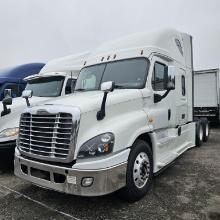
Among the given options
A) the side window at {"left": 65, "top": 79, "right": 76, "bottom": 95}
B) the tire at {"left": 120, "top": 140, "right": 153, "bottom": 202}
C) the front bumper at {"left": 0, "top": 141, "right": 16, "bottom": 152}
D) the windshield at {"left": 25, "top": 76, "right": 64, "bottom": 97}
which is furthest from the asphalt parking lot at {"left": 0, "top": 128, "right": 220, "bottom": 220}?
the side window at {"left": 65, "top": 79, "right": 76, "bottom": 95}

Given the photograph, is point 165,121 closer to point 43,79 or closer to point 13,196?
point 13,196

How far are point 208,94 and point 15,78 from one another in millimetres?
10192

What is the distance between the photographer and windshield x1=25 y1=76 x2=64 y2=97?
8102 millimetres

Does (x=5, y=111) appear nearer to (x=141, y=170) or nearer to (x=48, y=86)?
(x=48, y=86)

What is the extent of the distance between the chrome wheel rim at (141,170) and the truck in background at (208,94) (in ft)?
36.0

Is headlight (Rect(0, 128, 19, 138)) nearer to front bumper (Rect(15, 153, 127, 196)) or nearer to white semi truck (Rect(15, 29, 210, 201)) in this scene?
white semi truck (Rect(15, 29, 210, 201))

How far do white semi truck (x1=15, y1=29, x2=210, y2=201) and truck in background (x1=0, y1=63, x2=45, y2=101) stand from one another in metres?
5.08

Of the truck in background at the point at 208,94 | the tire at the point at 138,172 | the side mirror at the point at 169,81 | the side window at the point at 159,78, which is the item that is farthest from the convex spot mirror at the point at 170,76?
the truck in background at the point at 208,94

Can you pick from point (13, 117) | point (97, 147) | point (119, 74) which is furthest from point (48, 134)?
point (13, 117)

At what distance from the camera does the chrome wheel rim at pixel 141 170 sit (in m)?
4.54

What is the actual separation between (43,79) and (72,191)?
5270 millimetres

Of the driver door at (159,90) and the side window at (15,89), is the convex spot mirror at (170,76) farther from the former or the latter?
the side window at (15,89)

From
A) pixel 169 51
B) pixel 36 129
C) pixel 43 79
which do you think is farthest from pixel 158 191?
pixel 43 79

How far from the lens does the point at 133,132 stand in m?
4.48
